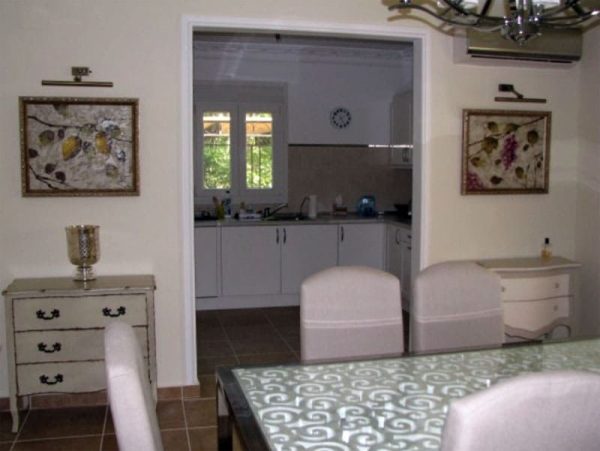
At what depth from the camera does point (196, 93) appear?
6102 mm

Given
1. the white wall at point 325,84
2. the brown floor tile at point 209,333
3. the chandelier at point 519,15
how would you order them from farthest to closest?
the white wall at point 325,84 → the brown floor tile at point 209,333 → the chandelier at point 519,15

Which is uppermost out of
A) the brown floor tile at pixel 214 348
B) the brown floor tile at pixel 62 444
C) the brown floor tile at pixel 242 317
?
the brown floor tile at pixel 242 317

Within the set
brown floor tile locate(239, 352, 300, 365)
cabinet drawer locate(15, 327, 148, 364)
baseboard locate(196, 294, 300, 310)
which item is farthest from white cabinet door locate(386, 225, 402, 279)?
cabinet drawer locate(15, 327, 148, 364)

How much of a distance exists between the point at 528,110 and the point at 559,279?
1113 mm

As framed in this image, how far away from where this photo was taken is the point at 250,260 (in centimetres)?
571

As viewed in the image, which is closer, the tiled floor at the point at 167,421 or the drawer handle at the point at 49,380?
the tiled floor at the point at 167,421

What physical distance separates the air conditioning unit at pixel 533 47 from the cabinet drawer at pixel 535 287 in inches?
53.7

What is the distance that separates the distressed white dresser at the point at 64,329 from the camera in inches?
126

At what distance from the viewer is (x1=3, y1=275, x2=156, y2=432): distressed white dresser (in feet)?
10.5

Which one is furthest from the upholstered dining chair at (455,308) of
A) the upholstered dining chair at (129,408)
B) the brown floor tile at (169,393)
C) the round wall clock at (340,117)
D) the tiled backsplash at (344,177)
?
the round wall clock at (340,117)

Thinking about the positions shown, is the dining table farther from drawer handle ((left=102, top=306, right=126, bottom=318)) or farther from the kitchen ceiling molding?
the kitchen ceiling molding

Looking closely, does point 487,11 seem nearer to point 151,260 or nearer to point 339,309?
point 339,309

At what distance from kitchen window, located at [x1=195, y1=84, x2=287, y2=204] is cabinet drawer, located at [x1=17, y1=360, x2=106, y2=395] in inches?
Result: 122

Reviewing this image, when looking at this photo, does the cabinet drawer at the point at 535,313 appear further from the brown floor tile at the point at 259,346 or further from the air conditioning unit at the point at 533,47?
the brown floor tile at the point at 259,346
